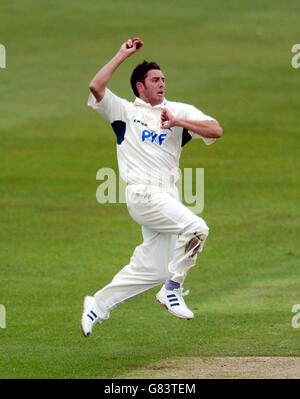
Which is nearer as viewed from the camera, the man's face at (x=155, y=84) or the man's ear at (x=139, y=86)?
the man's face at (x=155, y=84)

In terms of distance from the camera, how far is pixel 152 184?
9922 millimetres

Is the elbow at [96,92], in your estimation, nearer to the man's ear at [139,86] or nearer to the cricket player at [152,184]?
the cricket player at [152,184]

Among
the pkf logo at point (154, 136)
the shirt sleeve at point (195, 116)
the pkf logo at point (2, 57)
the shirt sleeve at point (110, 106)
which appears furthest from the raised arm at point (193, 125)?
the pkf logo at point (2, 57)

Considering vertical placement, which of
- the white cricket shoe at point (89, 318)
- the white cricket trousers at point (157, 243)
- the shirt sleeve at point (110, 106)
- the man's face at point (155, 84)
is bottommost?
the white cricket shoe at point (89, 318)

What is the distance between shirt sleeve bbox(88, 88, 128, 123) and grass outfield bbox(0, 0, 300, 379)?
244cm

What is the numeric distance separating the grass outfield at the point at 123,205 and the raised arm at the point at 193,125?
2.26 metres

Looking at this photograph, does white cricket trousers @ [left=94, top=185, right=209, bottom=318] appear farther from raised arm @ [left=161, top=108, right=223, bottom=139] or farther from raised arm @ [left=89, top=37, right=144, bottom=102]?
raised arm @ [left=89, top=37, right=144, bottom=102]

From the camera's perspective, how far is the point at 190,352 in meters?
10.3

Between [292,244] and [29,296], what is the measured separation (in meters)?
4.59

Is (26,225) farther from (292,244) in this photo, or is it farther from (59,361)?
(59,361)

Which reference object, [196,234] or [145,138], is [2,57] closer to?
[145,138]

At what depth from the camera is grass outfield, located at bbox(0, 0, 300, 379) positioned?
11.0 m

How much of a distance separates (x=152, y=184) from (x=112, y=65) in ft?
4.03

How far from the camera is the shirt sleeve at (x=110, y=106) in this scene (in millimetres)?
9906
